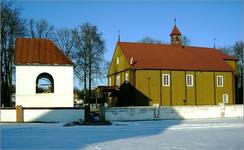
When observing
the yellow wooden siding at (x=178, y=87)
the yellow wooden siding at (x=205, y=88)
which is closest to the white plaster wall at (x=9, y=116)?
the yellow wooden siding at (x=178, y=87)

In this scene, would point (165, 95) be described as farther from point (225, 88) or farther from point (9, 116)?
point (9, 116)

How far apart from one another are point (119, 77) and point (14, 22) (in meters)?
15.6

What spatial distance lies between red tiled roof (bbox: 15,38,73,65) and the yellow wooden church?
1366 cm

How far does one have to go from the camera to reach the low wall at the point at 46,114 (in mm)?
27453

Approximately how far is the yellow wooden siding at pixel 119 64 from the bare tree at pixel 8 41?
12600 millimetres

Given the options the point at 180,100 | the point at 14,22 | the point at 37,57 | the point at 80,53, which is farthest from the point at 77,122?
the point at 80,53

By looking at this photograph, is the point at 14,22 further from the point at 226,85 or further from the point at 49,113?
the point at 226,85

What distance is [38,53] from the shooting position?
31281 millimetres

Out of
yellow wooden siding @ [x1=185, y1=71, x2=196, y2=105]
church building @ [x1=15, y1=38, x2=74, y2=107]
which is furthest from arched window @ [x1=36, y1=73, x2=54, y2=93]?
yellow wooden siding @ [x1=185, y1=71, x2=196, y2=105]

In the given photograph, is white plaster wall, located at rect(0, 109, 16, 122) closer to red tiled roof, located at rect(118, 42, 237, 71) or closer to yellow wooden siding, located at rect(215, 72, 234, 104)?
red tiled roof, located at rect(118, 42, 237, 71)

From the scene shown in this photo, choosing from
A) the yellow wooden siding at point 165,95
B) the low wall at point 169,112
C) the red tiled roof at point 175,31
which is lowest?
the low wall at point 169,112

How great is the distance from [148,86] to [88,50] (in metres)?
11.1

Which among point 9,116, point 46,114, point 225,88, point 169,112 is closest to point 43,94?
point 46,114

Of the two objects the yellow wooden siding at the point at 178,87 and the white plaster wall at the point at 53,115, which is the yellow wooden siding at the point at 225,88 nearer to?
the yellow wooden siding at the point at 178,87
